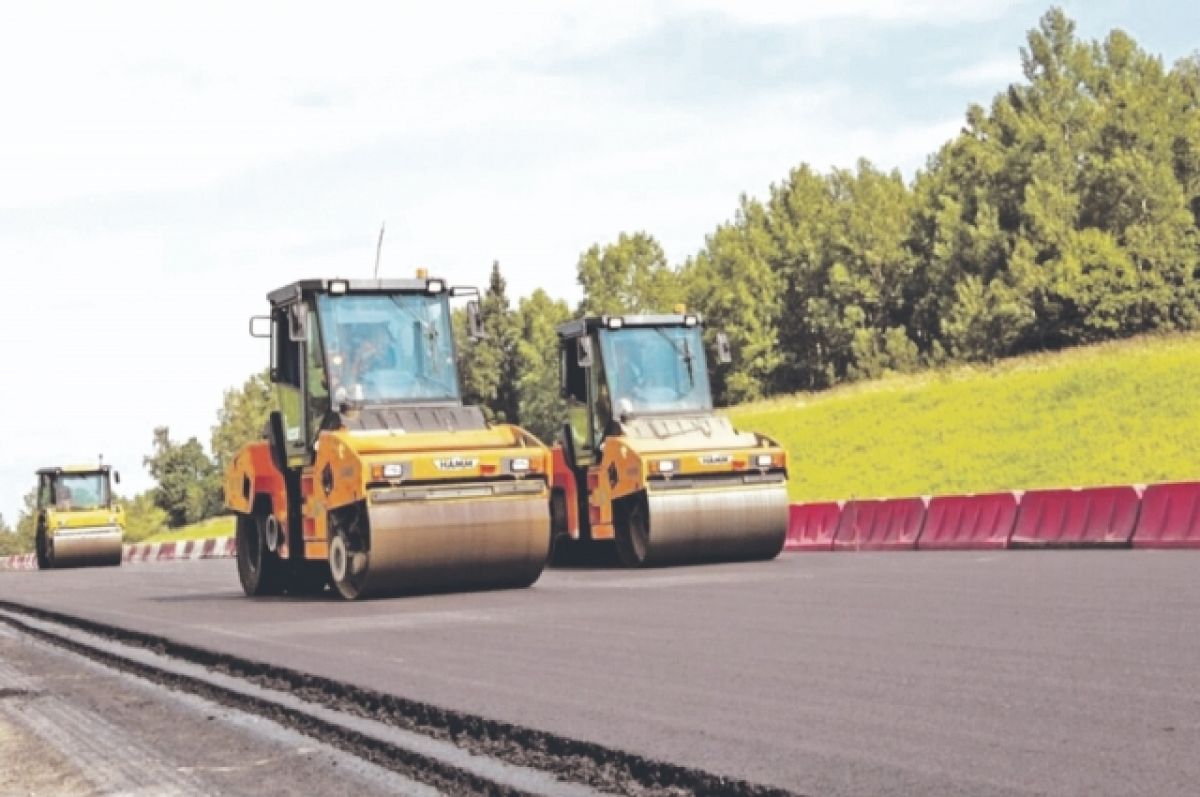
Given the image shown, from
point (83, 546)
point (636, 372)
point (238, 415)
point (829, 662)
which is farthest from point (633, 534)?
point (238, 415)

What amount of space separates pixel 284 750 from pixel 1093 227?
62.5 meters

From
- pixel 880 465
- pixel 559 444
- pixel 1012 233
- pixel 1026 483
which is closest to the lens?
pixel 559 444

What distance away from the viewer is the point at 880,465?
43594 millimetres

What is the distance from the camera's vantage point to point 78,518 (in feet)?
140

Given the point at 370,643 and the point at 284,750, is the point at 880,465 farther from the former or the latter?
the point at 284,750

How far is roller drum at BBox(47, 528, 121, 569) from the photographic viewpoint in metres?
42.5

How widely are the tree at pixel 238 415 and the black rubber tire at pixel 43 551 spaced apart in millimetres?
82105

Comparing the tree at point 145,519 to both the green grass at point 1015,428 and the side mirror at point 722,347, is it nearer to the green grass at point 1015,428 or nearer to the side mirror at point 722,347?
the green grass at point 1015,428

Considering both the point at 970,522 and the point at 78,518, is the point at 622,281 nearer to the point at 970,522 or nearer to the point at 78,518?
the point at 78,518

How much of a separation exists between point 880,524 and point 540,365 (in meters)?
69.5

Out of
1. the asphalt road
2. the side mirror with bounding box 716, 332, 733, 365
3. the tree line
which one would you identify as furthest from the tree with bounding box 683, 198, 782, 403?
the asphalt road

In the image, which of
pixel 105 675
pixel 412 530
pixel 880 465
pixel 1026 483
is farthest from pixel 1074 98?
pixel 105 675

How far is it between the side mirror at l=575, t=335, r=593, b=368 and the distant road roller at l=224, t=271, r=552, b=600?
343cm

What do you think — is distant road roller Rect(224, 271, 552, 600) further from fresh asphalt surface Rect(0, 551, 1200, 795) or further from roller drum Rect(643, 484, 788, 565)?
roller drum Rect(643, 484, 788, 565)
